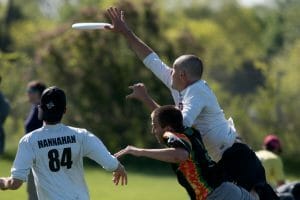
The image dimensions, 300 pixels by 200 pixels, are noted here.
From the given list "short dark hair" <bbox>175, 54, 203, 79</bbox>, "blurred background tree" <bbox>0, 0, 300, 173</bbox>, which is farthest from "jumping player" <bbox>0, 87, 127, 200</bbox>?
"blurred background tree" <bbox>0, 0, 300, 173</bbox>

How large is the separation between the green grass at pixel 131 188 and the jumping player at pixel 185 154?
381 inches

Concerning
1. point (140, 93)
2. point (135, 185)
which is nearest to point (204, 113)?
point (140, 93)

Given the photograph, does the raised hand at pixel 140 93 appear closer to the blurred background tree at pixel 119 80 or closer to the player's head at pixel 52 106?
the player's head at pixel 52 106

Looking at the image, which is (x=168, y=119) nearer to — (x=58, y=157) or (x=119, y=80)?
(x=58, y=157)

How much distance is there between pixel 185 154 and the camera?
7434mm

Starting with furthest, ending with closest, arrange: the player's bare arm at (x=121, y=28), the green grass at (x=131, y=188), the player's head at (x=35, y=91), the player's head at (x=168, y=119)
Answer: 1. the green grass at (x=131, y=188)
2. the player's head at (x=35, y=91)
3. the player's bare arm at (x=121, y=28)
4. the player's head at (x=168, y=119)

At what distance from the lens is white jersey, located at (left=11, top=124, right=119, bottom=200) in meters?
7.43

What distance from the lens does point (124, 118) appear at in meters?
28.7

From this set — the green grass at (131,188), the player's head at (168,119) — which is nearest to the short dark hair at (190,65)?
the player's head at (168,119)

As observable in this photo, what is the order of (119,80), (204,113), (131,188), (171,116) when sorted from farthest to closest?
1. (119,80)
2. (131,188)
3. (204,113)
4. (171,116)

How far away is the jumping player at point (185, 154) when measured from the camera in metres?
7.46

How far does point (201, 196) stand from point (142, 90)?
1424mm

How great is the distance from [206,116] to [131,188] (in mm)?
12418

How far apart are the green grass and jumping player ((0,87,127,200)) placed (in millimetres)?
9577
